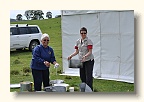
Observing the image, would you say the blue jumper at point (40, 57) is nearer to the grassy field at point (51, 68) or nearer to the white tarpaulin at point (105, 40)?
the grassy field at point (51, 68)

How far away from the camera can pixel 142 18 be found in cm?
405

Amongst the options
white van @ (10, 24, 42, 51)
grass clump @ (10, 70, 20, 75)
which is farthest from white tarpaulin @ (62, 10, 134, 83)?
grass clump @ (10, 70, 20, 75)

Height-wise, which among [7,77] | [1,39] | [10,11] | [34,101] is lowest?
[34,101]

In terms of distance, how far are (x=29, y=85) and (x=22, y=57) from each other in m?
0.31

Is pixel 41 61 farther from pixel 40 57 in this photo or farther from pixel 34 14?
pixel 34 14

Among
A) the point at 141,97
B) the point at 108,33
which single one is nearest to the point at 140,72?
the point at 141,97

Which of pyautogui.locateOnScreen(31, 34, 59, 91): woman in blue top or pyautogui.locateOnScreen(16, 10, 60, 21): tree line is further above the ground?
pyautogui.locateOnScreen(16, 10, 60, 21): tree line

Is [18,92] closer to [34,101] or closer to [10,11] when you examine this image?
[34,101]

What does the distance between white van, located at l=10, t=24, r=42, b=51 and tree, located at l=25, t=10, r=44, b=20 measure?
98 mm

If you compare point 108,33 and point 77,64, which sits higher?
point 108,33

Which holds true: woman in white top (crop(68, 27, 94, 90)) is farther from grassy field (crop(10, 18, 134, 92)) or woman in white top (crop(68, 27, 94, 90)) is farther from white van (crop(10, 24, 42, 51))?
white van (crop(10, 24, 42, 51))

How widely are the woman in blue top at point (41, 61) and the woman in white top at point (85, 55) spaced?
0.85ft

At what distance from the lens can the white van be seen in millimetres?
4105

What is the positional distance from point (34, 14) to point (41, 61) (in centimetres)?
51
